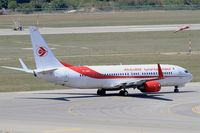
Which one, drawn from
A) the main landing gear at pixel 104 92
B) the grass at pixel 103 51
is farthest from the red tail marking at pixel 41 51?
the grass at pixel 103 51

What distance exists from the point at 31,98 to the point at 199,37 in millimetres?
70221

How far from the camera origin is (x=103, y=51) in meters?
109

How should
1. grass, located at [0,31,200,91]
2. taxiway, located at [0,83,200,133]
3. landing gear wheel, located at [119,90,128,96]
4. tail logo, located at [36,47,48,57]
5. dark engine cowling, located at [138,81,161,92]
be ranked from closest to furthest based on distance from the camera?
taxiway, located at [0,83,200,133], tail logo, located at [36,47,48,57], dark engine cowling, located at [138,81,161,92], landing gear wheel, located at [119,90,128,96], grass, located at [0,31,200,91]

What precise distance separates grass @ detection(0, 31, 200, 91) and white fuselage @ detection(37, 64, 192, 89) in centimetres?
832

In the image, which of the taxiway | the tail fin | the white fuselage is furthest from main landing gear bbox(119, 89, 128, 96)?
the tail fin

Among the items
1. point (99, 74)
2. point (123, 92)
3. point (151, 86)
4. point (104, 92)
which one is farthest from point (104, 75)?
point (151, 86)

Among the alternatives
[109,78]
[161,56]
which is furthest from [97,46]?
[109,78]

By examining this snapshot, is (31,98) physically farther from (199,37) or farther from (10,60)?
(199,37)

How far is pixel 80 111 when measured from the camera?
185ft

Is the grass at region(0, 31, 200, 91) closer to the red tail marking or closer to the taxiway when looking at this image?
the red tail marking

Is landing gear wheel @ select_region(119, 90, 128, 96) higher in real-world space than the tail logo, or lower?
lower

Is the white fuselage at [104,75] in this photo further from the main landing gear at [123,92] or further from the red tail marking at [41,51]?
the red tail marking at [41,51]

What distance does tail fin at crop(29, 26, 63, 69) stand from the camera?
64.7 m

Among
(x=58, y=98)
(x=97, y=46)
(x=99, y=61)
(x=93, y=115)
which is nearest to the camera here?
(x=93, y=115)
